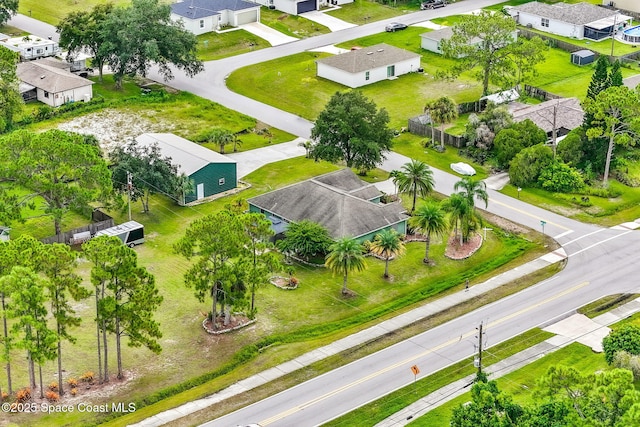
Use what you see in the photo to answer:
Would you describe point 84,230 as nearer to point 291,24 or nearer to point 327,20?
point 291,24

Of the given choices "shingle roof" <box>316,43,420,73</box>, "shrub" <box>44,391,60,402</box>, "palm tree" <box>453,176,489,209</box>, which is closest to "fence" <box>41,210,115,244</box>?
"shrub" <box>44,391,60,402</box>

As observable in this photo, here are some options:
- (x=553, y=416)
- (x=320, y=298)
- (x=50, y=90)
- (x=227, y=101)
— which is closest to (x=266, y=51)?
(x=227, y=101)

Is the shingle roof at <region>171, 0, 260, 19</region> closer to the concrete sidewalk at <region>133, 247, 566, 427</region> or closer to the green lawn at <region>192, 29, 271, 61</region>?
the green lawn at <region>192, 29, 271, 61</region>

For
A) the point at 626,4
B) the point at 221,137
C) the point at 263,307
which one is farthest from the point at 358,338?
the point at 626,4

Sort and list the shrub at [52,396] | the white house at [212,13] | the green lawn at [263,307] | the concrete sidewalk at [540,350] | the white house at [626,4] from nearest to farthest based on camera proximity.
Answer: the shrub at [52,396]
the concrete sidewalk at [540,350]
the green lawn at [263,307]
the white house at [212,13]
the white house at [626,4]

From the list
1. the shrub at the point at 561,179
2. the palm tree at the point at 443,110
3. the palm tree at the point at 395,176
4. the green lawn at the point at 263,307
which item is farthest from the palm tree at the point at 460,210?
the palm tree at the point at 443,110

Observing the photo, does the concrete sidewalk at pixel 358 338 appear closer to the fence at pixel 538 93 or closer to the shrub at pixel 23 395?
the shrub at pixel 23 395
